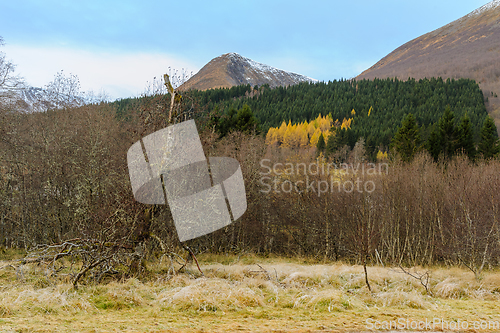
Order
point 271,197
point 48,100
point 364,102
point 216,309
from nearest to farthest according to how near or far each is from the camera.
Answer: point 216,309, point 48,100, point 271,197, point 364,102

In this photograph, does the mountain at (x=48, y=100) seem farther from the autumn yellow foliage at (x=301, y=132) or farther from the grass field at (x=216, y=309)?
the autumn yellow foliage at (x=301, y=132)

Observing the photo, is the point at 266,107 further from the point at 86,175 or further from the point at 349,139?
the point at 86,175

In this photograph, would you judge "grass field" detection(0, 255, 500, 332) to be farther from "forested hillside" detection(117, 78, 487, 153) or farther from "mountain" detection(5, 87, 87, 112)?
"forested hillside" detection(117, 78, 487, 153)

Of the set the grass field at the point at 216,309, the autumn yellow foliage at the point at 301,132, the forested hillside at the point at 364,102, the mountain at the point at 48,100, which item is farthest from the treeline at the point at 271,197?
the forested hillside at the point at 364,102

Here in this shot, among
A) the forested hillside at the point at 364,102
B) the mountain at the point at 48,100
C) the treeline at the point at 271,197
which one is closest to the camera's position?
the treeline at the point at 271,197

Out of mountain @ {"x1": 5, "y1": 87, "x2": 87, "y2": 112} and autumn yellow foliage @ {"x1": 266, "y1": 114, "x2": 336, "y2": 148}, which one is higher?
mountain @ {"x1": 5, "y1": 87, "x2": 87, "y2": 112}

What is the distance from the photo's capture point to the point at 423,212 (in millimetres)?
28062

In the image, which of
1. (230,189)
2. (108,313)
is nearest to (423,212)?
(230,189)

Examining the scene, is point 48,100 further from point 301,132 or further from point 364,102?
point 364,102

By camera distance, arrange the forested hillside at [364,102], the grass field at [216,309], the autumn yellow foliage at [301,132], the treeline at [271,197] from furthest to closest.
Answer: the forested hillside at [364,102]
the autumn yellow foliage at [301,132]
the treeline at [271,197]
the grass field at [216,309]

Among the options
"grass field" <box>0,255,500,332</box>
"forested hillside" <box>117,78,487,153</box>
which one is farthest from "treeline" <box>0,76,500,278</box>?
"forested hillside" <box>117,78,487,153</box>

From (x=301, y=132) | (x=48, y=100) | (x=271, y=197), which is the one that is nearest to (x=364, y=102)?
(x=301, y=132)

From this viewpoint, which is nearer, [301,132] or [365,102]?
[301,132]

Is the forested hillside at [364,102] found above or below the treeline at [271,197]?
above
